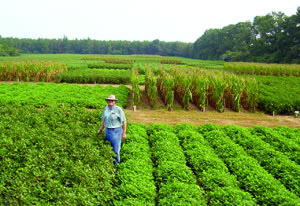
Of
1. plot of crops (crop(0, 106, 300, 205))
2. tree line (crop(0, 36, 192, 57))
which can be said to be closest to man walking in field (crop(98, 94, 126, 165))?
plot of crops (crop(0, 106, 300, 205))

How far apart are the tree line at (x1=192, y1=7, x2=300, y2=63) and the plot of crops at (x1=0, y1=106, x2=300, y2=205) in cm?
5823

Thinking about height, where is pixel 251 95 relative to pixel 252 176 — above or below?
above

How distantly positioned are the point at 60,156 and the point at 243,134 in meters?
6.99

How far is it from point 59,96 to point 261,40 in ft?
240

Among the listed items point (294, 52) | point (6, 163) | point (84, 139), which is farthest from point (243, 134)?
point (294, 52)

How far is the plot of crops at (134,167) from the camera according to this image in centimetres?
471

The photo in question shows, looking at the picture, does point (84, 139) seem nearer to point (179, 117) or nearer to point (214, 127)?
point (214, 127)

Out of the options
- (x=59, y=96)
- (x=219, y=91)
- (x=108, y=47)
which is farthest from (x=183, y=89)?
(x=108, y=47)

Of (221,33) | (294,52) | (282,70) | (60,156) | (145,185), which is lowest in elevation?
(145,185)

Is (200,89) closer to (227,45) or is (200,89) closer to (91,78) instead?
(91,78)

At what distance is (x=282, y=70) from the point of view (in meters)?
33.4

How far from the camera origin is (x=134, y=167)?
6.11 meters

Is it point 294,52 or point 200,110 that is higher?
point 294,52

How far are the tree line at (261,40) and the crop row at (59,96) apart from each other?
54886mm
